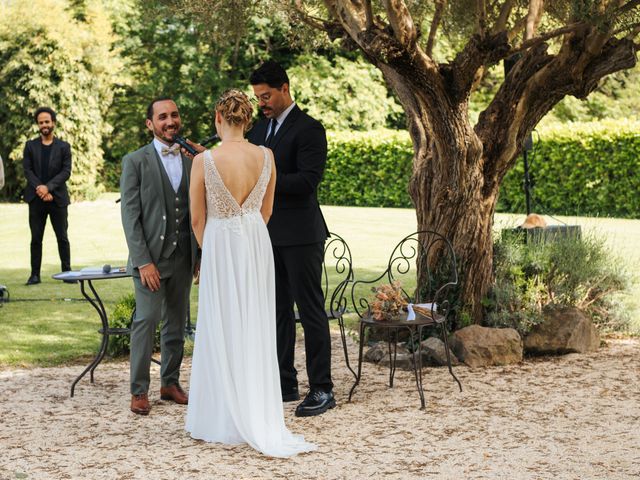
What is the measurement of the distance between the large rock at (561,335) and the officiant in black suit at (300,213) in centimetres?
234

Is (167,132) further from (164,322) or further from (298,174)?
(164,322)

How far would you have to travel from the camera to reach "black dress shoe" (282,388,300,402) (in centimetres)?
622

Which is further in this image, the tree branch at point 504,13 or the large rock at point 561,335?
the tree branch at point 504,13

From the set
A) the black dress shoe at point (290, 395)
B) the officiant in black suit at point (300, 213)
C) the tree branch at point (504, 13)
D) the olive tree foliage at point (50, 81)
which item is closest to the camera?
the officiant in black suit at point (300, 213)

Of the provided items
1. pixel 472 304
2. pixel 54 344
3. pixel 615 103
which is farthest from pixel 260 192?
pixel 615 103

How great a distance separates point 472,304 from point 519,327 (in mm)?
421

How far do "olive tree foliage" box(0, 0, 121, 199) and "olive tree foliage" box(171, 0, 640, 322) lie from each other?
16825 millimetres

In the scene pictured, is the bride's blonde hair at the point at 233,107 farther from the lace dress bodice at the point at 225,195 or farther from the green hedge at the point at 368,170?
the green hedge at the point at 368,170

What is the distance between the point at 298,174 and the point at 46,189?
6.51 m

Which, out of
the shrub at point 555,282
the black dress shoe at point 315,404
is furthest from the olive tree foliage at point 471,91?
the black dress shoe at point 315,404

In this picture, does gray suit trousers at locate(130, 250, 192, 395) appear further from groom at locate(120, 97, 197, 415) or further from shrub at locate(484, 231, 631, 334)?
shrub at locate(484, 231, 631, 334)

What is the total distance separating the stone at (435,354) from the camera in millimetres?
7223

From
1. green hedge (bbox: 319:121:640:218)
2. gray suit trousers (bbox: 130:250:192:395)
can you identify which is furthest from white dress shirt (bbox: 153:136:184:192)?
green hedge (bbox: 319:121:640:218)

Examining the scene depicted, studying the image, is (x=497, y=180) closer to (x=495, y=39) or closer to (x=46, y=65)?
(x=495, y=39)
